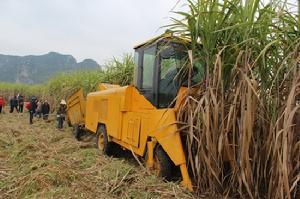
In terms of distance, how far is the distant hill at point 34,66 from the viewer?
309ft

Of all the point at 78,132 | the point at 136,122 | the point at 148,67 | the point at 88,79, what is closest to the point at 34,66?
the point at 88,79

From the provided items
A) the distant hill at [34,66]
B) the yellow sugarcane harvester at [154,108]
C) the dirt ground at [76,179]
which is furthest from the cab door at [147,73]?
the distant hill at [34,66]

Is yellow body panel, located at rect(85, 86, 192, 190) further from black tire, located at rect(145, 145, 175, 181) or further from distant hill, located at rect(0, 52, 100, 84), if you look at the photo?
distant hill, located at rect(0, 52, 100, 84)

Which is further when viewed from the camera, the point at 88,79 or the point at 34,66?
the point at 34,66

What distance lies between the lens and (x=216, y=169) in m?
4.29

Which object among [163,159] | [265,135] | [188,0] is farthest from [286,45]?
[163,159]

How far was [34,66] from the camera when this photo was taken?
332 feet

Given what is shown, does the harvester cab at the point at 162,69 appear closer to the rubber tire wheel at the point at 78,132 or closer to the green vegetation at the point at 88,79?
the rubber tire wheel at the point at 78,132

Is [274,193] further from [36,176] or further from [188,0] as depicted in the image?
[36,176]

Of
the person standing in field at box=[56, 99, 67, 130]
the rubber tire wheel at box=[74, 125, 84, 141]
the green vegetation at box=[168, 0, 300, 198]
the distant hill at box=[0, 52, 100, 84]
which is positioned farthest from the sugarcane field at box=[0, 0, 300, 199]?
the distant hill at box=[0, 52, 100, 84]

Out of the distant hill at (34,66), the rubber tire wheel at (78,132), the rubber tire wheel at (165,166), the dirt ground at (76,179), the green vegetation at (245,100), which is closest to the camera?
the green vegetation at (245,100)

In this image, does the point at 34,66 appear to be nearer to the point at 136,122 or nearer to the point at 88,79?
the point at 88,79

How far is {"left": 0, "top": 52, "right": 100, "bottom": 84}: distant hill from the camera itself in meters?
94.1

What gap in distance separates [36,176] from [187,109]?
200 centimetres
